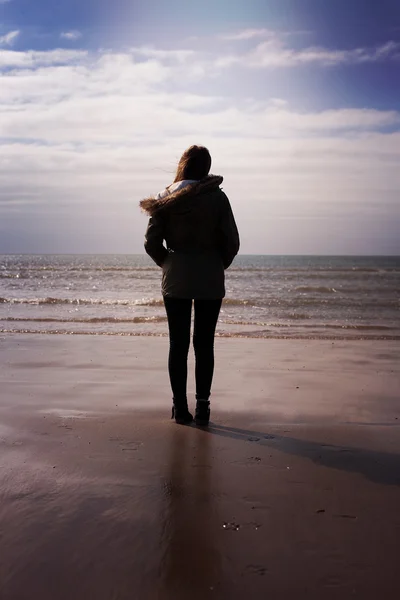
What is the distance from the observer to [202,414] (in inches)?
141

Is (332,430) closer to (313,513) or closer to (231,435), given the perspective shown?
(231,435)

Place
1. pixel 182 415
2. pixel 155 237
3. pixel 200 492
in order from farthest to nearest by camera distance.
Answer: pixel 182 415
pixel 155 237
pixel 200 492

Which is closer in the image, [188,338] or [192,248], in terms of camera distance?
[192,248]

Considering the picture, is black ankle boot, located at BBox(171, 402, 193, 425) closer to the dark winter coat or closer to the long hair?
the dark winter coat

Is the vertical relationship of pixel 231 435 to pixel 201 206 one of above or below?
below

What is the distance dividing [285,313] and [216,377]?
7.16 meters

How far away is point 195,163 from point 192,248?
20.1 inches

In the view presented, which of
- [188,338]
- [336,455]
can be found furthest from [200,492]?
[188,338]

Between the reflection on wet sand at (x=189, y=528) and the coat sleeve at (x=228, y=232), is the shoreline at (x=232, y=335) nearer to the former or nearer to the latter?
the coat sleeve at (x=228, y=232)

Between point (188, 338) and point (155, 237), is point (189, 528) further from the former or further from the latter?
point (155, 237)

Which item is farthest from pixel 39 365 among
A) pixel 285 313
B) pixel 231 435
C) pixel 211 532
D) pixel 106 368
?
pixel 285 313

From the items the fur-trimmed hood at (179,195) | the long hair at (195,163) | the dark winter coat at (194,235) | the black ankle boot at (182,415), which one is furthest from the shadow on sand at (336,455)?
the long hair at (195,163)

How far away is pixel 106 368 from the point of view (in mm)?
5430

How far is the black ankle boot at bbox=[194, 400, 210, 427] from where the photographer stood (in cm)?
357
